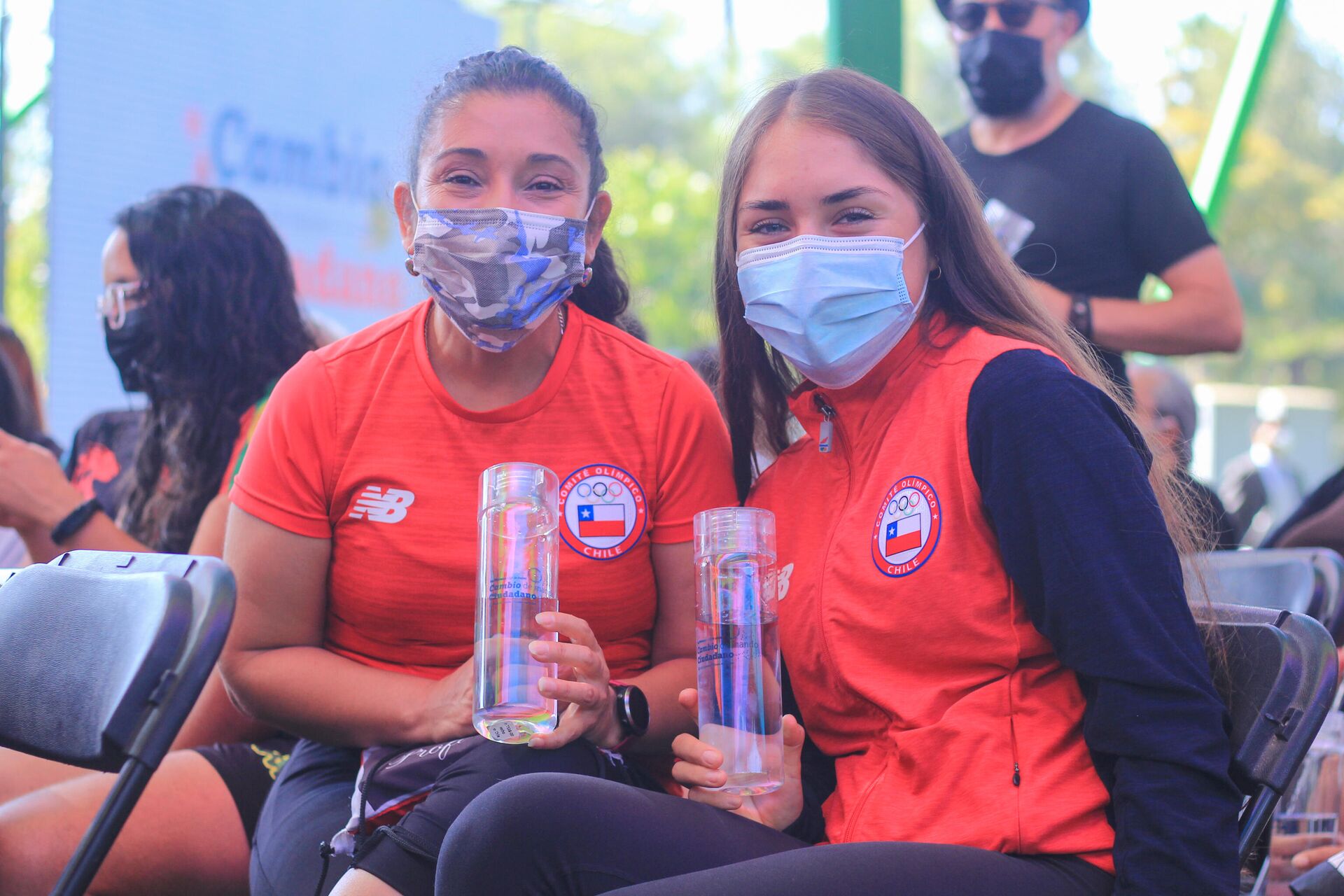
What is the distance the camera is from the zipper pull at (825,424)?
6.69ft

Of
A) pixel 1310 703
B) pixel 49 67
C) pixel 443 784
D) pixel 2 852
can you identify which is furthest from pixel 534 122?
pixel 49 67

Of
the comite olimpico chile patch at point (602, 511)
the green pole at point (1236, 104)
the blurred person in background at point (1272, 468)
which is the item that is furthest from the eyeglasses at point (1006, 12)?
the blurred person in background at point (1272, 468)

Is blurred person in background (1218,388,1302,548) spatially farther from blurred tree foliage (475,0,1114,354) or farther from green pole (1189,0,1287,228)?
blurred tree foliage (475,0,1114,354)

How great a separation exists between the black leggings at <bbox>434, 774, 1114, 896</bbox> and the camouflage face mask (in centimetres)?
84

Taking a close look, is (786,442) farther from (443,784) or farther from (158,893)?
(158,893)

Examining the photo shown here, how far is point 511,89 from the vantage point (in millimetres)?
2102

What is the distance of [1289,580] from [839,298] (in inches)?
57.9

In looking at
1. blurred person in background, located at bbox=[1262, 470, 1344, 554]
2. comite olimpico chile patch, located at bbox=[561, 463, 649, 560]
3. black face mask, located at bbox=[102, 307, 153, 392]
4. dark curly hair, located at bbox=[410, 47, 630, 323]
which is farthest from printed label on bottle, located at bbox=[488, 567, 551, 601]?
blurred person in background, located at bbox=[1262, 470, 1344, 554]

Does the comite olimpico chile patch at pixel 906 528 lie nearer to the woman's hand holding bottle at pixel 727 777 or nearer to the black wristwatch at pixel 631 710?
the woman's hand holding bottle at pixel 727 777

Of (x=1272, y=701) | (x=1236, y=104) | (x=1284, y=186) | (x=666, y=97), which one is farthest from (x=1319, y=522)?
(x=666, y=97)

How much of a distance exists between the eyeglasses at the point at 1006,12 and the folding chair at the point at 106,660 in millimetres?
2435

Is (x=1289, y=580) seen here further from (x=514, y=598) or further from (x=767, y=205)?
(x=514, y=598)

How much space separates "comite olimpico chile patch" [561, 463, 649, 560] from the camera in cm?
204

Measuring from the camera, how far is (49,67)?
4.86m
